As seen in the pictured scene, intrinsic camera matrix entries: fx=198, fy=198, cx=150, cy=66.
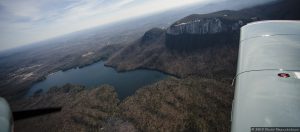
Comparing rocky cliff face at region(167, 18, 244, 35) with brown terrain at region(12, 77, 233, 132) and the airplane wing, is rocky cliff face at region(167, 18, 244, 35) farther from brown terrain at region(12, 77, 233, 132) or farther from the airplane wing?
the airplane wing

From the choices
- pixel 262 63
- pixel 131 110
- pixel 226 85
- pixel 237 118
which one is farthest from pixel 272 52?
pixel 226 85

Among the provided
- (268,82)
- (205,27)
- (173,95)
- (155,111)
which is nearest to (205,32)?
(205,27)

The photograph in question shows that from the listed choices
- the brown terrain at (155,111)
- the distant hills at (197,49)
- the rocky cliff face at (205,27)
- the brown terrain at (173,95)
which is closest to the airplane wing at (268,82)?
the brown terrain at (173,95)

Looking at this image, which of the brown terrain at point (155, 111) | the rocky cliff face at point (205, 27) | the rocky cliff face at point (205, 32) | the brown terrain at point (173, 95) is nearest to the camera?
the brown terrain at point (155, 111)

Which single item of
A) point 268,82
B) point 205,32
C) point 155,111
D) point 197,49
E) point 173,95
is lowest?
point 155,111

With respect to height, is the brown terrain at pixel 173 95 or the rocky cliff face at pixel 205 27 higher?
the rocky cliff face at pixel 205 27

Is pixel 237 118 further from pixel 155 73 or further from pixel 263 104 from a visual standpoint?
pixel 155 73

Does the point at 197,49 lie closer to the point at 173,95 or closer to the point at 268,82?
the point at 173,95

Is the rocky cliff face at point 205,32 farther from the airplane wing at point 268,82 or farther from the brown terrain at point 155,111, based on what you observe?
the airplane wing at point 268,82
